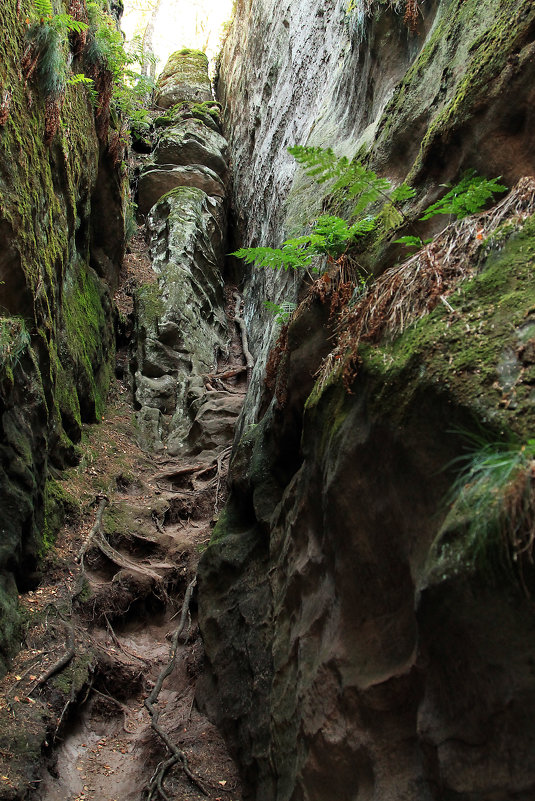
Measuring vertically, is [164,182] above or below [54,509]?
above

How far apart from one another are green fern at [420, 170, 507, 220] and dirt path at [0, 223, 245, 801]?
4.39 meters

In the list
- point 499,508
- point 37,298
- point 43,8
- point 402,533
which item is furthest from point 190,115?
point 499,508

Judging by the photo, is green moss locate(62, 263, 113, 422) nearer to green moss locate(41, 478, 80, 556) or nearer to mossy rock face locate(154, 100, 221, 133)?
green moss locate(41, 478, 80, 556)

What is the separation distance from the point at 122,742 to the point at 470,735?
387 cm

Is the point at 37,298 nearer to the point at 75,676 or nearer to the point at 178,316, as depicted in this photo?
the point at 75,676

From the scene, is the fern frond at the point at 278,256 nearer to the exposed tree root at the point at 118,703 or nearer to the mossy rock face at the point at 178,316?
the exposed tree root at the point at 118,703

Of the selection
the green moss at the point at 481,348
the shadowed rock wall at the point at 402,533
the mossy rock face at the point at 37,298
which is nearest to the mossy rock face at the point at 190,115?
the mossy rock face at the point at 37,298

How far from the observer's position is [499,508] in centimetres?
191

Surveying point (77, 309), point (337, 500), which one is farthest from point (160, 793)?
point (77, 309)

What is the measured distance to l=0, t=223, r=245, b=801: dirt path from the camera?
13.8 feet

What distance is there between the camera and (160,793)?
13.2ft

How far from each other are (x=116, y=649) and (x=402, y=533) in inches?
165

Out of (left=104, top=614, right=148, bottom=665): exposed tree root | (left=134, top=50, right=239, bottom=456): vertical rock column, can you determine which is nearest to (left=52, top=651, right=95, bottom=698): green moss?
(left=104, top=614, right=148, bottom=665): exposed tree root

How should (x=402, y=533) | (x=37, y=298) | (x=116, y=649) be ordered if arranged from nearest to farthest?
(x=402, y=533) → (x=116, y=649) → (x=37, y=298)
